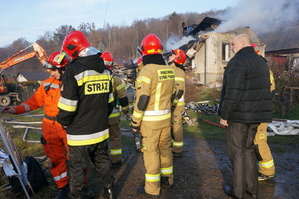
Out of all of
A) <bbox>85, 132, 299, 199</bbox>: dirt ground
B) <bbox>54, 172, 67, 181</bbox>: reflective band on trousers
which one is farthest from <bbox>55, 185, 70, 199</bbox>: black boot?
<bbox>85, 132, 299, 199</bbox>: dirt ground

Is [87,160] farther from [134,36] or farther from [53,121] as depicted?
[134,36]

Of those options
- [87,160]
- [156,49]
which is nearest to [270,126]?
[156,49]

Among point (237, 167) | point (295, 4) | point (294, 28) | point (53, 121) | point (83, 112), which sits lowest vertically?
point (237, 167)

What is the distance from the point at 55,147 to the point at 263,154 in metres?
3.23

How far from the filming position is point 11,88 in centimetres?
2000

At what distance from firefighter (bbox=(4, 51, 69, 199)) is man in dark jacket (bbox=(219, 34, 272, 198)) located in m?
2.36

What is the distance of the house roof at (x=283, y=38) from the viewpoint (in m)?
28.0

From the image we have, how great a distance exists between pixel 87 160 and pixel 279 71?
10664 millimetres

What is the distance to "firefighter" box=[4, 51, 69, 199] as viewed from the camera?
3.14 meters

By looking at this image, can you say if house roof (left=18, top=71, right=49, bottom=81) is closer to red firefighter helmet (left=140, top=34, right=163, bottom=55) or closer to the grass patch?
the grass patch

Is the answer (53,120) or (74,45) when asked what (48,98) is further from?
(74,45)

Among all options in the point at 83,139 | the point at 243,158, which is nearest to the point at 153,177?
the point at 83,139

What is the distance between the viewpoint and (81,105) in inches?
105

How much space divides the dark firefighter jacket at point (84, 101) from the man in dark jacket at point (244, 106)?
65.2 inches
